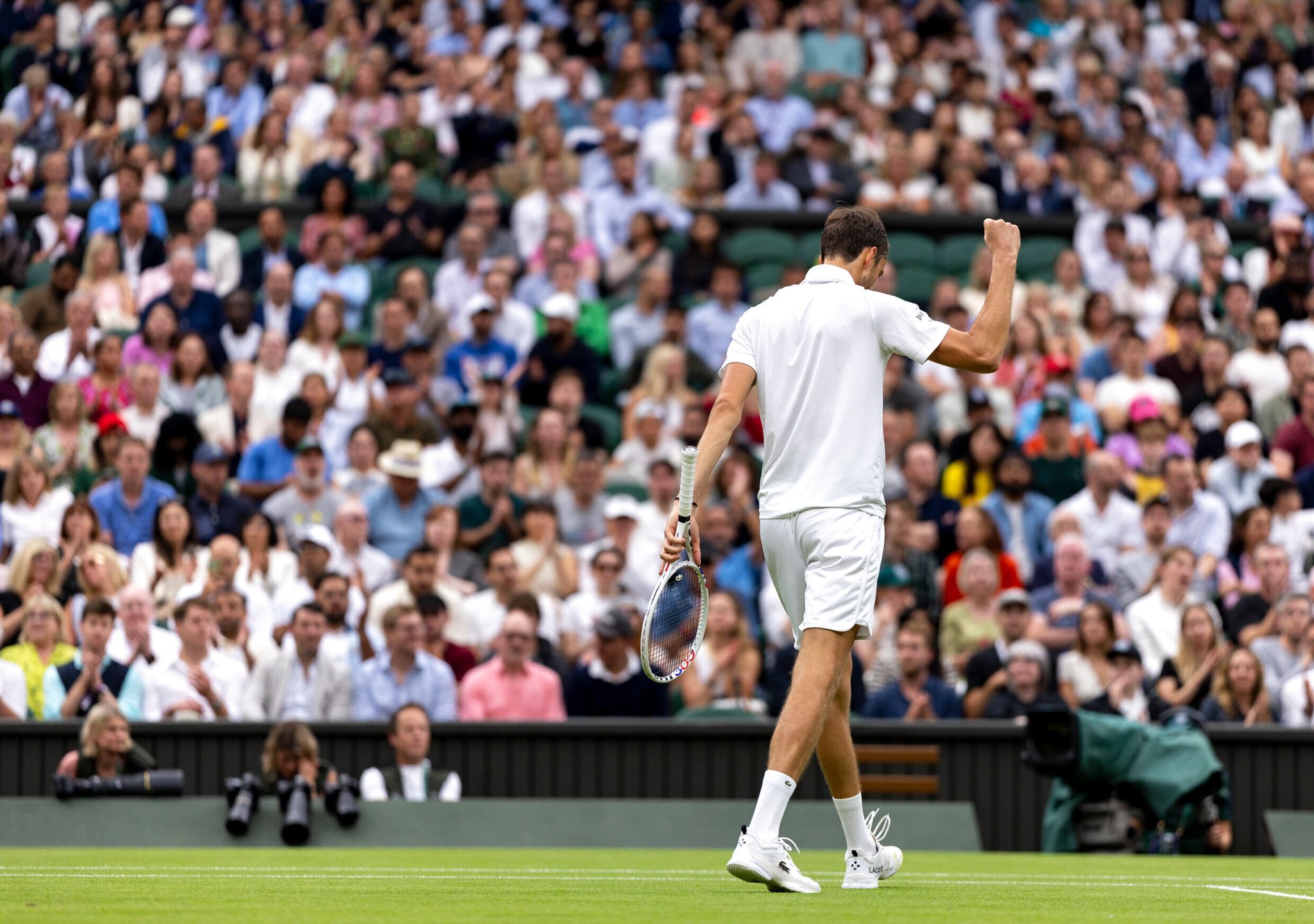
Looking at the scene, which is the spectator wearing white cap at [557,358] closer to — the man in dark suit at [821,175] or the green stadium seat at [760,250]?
the green stadium seat at [760,250]

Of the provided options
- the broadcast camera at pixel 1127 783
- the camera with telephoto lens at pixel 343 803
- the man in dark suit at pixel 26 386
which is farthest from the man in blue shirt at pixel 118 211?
the broadcast camera at pixel 1127 783

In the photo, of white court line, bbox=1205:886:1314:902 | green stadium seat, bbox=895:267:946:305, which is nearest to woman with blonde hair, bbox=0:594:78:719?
white court line, bbox=1205:886:1314:902

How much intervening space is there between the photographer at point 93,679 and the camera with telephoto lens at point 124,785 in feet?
3.01

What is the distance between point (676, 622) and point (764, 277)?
10.9 metres

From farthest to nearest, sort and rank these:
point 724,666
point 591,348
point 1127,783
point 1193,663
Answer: point 591,348 < point 1193,663 < point 724,666 < point 1127,783

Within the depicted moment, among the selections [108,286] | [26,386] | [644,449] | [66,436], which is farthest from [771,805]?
[108,286]

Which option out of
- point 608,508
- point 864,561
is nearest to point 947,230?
point 608,508

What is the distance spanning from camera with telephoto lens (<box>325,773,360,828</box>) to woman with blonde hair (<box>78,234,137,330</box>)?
6265 mm

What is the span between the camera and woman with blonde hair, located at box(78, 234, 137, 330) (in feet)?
51.5

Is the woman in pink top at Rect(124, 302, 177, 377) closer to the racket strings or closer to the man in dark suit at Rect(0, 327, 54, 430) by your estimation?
the man in dark suit at Rect(0, 327, 54, 430)

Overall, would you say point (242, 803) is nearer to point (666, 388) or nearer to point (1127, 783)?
point (1127, 783)

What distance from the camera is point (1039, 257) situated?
1802 cm

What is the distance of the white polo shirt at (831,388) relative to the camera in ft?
21.2

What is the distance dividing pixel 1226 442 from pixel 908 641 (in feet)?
13.6
